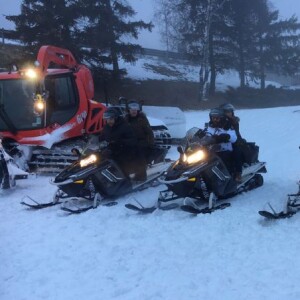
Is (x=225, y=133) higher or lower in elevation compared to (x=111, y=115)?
lower

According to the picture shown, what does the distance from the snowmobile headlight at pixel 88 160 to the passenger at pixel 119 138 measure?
15.3 inches

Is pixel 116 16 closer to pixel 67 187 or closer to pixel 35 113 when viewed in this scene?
pixel 35 113

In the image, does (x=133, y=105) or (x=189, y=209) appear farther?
(x=133, y=105)

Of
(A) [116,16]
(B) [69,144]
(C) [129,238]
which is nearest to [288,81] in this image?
(A) [116,16]

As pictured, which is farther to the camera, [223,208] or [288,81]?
[288,81]

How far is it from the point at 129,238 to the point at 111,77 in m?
21.8

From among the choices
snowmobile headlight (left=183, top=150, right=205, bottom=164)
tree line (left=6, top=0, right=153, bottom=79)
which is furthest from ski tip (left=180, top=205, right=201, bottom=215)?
tree line (left=6, top=0, right=153, bottom=79)

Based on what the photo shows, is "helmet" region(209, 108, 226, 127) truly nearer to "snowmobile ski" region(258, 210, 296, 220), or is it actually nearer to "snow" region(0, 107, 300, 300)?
"snow" region(0, 107, 300, 300)

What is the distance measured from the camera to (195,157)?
6.95 m

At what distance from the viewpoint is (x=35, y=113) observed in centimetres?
999

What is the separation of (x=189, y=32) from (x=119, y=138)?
2579cm

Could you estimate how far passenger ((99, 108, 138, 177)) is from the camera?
25.9ft

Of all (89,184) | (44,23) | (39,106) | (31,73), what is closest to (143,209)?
(89,184)

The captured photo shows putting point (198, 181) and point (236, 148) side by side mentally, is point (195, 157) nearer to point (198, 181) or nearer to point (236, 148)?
point (198, 181)
